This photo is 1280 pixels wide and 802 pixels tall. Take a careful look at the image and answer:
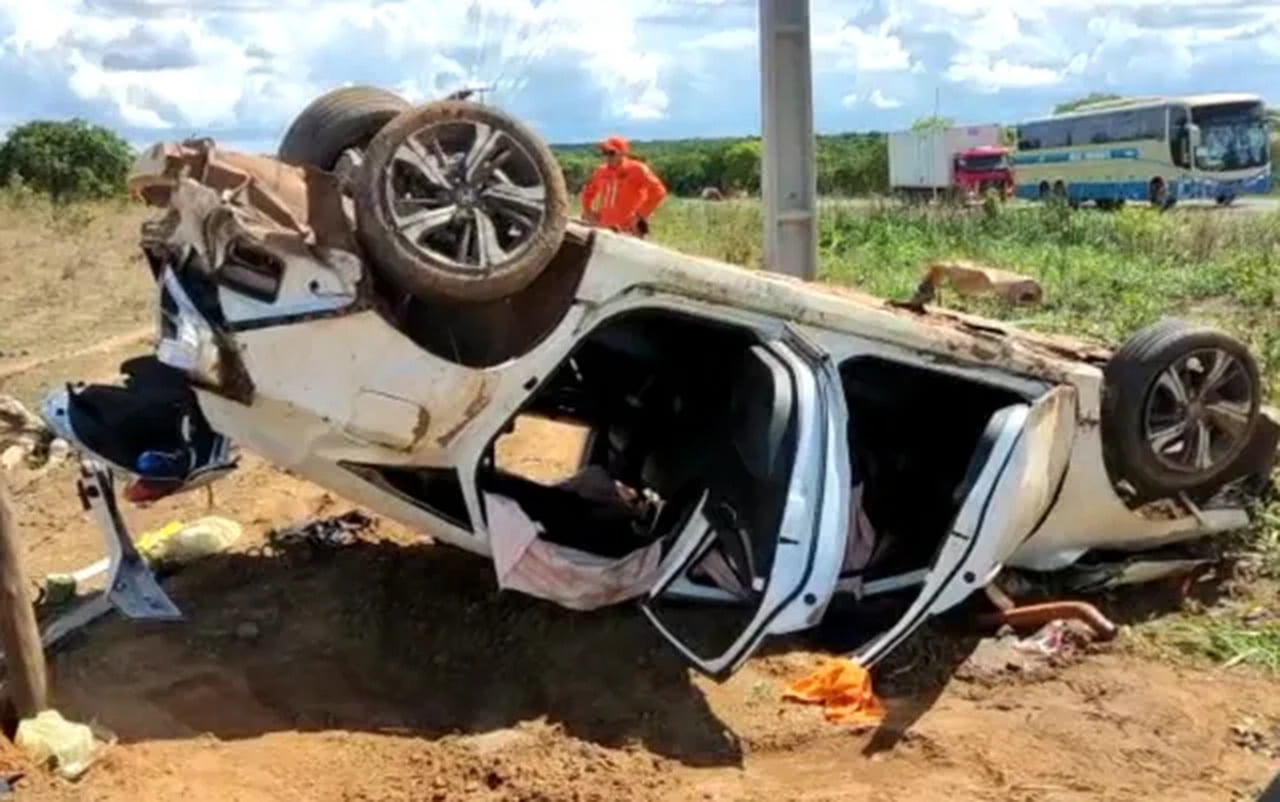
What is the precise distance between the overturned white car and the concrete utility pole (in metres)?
6.34

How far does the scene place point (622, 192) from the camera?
12945mm

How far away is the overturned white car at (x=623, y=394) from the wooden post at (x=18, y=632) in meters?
0.65

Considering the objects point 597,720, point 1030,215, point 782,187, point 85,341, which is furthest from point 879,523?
point 1030,215

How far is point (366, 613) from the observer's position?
596 cm

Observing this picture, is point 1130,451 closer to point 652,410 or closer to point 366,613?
point 652,410

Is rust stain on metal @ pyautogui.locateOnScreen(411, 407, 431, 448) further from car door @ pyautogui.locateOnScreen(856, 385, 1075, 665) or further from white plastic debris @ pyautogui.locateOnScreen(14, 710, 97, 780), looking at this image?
car door @ pyautogui.locateOnScreen(856, 385, 1075, 665)

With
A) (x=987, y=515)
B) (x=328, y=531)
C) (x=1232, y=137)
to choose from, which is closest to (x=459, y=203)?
(x=987, y=515)

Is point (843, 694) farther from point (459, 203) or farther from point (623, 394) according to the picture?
point (459, 203)

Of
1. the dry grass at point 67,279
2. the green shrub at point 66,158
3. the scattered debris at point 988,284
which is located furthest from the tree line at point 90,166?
the scattered debris at point 988,284

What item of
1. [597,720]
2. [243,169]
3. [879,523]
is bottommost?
[597,720]

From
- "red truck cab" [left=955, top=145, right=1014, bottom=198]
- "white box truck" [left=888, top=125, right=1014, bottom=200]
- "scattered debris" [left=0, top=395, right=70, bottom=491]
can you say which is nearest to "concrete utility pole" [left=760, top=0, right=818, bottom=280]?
"scattered debris" [left=0, top=395, right=70, bottom=491]

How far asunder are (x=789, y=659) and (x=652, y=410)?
1073mm

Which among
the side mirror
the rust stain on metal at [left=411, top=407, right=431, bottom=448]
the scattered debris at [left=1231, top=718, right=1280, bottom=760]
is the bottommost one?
the scattered debris at [left=1231, top=718, right=1280, bottom=760]

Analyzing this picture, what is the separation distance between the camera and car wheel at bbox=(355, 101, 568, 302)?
4824 mm
